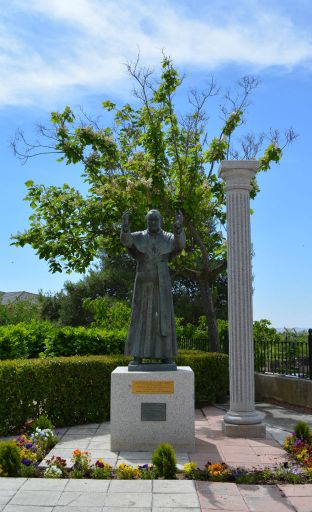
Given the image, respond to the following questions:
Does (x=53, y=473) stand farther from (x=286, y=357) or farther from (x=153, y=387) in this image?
(x=286, y=357)

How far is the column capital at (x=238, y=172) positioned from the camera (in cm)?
825

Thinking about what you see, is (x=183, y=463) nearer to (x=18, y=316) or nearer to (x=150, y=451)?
(x=150, y=451)

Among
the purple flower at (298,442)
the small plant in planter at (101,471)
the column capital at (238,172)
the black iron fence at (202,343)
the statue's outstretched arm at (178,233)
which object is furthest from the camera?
the black iron fence at (202,343)

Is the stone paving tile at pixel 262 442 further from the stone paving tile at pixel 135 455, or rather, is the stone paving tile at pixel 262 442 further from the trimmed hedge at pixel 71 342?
the trimmed hedge at pixel 71 342

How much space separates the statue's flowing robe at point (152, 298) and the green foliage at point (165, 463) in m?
1.70

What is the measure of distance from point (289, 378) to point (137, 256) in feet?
16.8

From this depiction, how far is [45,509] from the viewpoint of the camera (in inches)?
181

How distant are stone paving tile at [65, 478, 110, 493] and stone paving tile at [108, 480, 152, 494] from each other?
0.07 metres

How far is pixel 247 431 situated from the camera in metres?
7.71

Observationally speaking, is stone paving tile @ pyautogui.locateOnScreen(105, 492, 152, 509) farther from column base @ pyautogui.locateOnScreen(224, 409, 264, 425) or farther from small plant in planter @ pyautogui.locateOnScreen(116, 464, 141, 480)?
column base @ pyautogui.locateOnScreen(224, 409, 264, 425)

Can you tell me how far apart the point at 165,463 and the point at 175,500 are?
67 centimetres

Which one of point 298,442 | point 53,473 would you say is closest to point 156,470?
point 53,473

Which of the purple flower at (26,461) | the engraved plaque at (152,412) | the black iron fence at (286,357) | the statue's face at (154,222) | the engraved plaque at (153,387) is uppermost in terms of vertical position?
the statue's face at (154,222)

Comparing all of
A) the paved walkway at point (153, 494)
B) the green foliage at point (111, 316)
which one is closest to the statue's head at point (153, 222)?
the paved walkway at point (153, 494)
